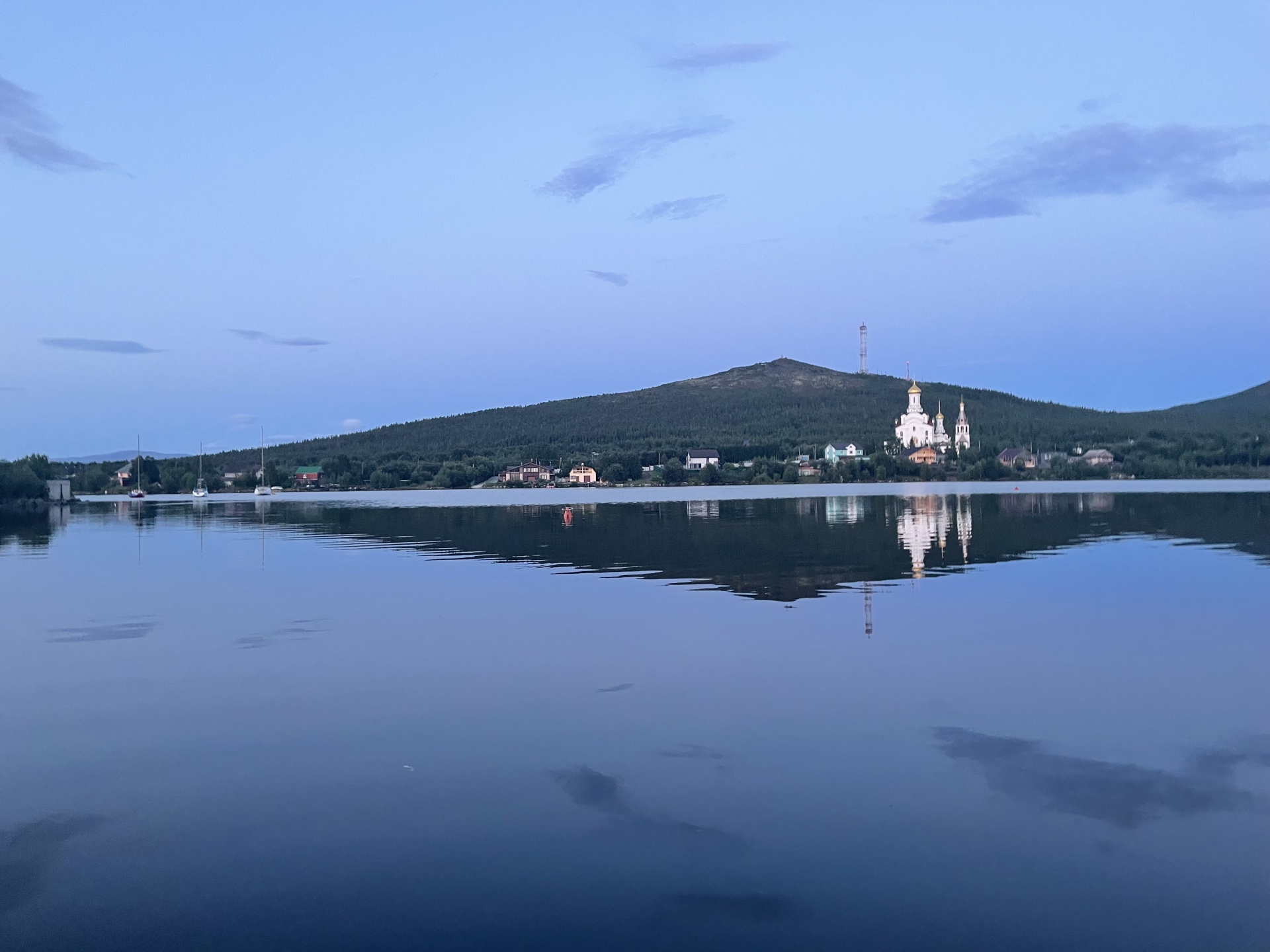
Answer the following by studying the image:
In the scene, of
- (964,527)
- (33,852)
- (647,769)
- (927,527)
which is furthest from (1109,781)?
(964,527)

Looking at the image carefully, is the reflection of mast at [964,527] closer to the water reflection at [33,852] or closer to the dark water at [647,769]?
the dark water at [647,769]

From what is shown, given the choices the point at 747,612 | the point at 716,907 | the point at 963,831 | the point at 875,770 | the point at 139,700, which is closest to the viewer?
the point at 716,907

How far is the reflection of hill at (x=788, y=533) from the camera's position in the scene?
3075cm

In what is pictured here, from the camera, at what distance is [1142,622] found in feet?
66.5

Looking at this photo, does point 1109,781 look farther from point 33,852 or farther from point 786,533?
point 786,533

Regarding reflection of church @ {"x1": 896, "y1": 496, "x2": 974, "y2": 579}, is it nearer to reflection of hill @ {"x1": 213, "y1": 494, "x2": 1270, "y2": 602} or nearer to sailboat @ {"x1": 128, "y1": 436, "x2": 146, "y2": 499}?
reflection of hill @ {"x1": 213, "y1": 494, "x2": 1270, "y2": 602}

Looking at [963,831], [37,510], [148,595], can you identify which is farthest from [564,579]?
[37,510]

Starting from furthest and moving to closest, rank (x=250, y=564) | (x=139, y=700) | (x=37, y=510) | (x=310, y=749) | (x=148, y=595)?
(x=37, y=510)
(x=250, y=564)
(x=148, y=595)
(x=139, y=700)
(x=310, y=749)

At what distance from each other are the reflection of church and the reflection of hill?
0.13 m

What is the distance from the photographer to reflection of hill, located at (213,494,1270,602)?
30750 mm

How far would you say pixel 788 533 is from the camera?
45.1 m

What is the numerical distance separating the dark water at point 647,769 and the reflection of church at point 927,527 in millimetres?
8019

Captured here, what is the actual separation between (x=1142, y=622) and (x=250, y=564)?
1122 inches

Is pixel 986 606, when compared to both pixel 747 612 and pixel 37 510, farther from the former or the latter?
pixel 37 510
